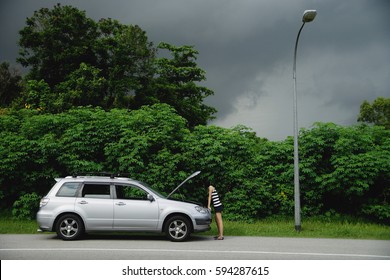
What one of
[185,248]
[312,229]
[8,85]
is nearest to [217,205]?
[185,248]

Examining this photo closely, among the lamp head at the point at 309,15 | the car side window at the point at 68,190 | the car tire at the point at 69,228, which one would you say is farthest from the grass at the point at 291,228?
the lamp head at the point at 309,15

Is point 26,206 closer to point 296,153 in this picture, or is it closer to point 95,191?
point 95,191

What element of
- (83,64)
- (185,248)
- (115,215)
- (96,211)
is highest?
(83,64)

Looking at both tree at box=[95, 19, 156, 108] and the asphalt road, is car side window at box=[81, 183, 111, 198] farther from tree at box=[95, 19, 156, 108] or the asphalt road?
tree at box=[95, 19, 156, 108]

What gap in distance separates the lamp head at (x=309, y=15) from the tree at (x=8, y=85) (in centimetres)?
3480

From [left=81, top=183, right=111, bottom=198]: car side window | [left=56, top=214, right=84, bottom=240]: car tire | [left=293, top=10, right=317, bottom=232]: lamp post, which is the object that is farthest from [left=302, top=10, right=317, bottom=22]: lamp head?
[left=56, top=214, right=84, bottom=240]: car tire

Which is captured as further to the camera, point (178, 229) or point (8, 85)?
point (8, 85)

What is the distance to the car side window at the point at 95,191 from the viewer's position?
38.3 feet

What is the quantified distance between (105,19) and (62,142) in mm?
21351

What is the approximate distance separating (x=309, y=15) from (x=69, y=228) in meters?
10.7

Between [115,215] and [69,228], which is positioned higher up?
[115,215]

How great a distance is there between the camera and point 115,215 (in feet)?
37.4
